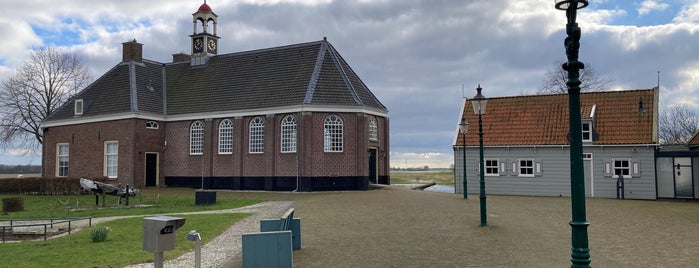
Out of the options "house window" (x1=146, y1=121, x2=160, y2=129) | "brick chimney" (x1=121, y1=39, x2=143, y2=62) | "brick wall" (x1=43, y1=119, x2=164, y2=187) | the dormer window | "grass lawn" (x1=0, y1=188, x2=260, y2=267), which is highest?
"brick chimney" (x1=121, y1=39, x2=143, y2=62)

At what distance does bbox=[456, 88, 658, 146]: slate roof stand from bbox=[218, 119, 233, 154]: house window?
15023 millimetres

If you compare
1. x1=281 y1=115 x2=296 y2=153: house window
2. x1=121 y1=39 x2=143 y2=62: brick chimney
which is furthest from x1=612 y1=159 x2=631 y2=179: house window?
x1=121 y1=39 x2=143 y2=62: brick chimney

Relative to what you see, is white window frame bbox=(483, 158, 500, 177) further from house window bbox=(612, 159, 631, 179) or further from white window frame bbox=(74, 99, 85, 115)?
white window frame bbox=(74, 99, 85, 115)

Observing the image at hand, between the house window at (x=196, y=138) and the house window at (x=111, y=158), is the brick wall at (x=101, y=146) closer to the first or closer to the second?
the house window at (x=111, y=158)

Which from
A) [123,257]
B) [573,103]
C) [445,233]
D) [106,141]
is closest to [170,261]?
[123,257]

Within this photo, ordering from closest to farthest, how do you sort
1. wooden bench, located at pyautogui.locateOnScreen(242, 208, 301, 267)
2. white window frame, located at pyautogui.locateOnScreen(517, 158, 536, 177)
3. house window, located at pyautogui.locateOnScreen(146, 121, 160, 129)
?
wooden bench, located at pyautogui.locateOnScreen(242, 208, 301, 267), white window frame, located at pyautogui.locateOnScreen(517, 158, 536, 177), house window, located at pyautogui.locateOnScreen(146, 121, 160, 129)

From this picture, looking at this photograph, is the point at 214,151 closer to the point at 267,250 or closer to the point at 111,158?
the point at 111,158

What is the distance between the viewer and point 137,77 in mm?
39281

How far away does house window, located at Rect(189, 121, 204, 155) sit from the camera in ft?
121

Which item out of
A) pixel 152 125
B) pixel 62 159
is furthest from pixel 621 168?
pixel 62 159

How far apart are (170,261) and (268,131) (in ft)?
76.7

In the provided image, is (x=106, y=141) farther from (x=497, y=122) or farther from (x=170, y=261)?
(x=170, y=261)

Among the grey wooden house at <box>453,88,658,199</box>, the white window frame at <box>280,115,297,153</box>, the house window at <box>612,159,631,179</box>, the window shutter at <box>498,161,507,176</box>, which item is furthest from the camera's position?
the white window frame at <box>280,115,297,153</box>

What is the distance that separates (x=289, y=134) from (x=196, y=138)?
8.02 meters
